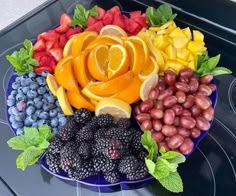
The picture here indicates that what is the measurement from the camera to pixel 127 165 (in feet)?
→ 2.19

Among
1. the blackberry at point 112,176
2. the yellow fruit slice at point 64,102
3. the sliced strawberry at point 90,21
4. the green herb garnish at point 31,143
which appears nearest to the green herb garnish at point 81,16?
the sliced strawberry at point 90,21

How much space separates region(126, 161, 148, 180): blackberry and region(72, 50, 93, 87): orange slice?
0.79 feet

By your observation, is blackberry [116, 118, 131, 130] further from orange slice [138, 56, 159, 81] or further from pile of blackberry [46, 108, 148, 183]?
orange slice [138, 56, 159, 81]

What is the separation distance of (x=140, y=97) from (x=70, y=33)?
11.0 inches

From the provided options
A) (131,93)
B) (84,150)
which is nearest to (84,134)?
(84,150)

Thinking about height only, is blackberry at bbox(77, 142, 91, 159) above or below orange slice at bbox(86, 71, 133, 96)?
below

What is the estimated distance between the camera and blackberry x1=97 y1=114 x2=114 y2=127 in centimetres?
73

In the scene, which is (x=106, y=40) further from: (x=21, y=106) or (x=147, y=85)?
(x=21, y=106)

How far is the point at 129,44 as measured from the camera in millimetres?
807

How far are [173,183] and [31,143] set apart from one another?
30cm

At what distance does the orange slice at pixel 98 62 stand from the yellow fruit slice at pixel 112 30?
82mm

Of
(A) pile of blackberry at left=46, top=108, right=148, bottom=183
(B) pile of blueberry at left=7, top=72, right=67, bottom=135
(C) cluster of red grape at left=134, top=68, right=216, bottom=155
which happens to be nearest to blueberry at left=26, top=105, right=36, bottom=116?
(B) pile of blueberry at left=7, top=72, right=67, bottom=135

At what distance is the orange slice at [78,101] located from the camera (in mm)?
790

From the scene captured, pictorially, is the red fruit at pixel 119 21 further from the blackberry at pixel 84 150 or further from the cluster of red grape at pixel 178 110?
the blackberry at pixel 84 150
